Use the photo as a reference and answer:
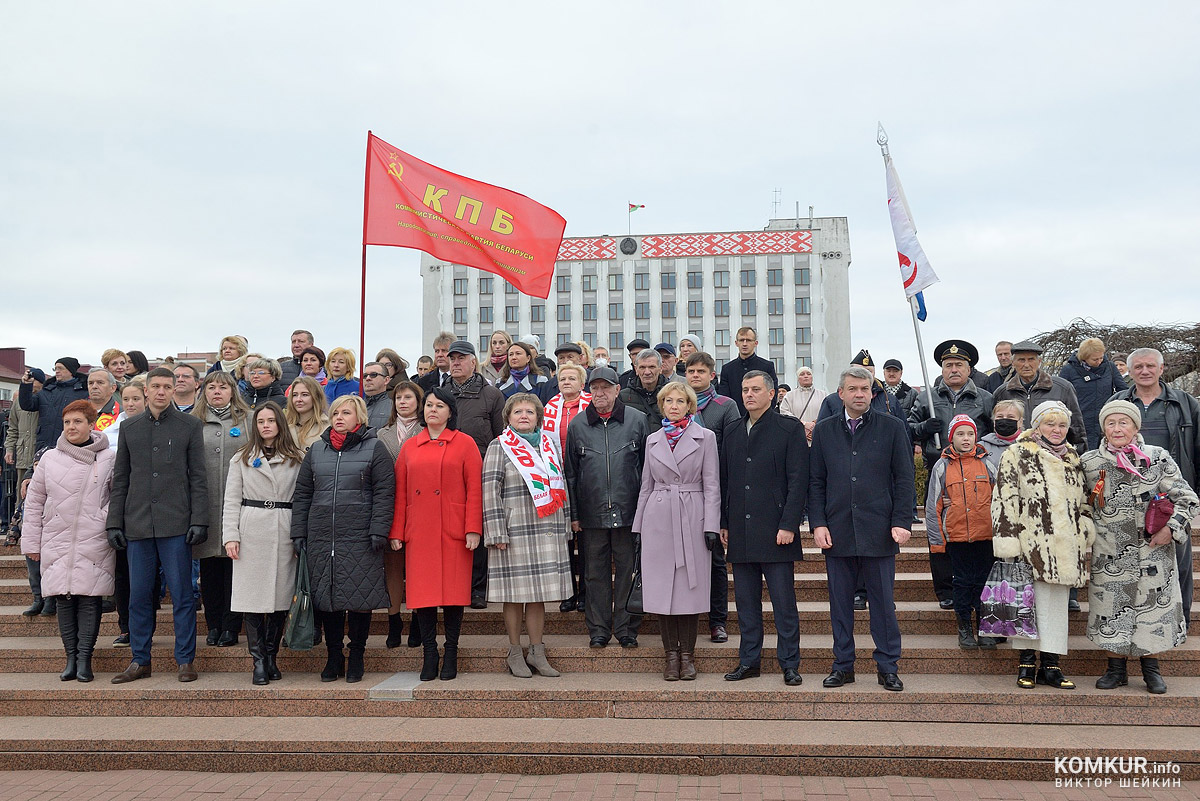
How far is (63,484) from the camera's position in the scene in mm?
6418

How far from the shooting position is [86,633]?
628 centimetres

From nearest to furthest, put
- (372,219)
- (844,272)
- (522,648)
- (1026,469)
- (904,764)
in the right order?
(904,764) → (1026,469) → (522,648) → (372,219) → (844,272)

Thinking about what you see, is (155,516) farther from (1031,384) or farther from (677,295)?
(677,295)

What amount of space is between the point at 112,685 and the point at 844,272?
291ft

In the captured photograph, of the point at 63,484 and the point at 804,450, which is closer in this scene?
the point at 804,450

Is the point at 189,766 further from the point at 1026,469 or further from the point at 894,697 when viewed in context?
the point at 1026,469

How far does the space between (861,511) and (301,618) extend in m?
3.77

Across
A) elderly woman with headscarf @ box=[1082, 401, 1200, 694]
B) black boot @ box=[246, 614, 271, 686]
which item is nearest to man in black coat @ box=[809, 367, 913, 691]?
elderly woman with headscarf @ box=[1082, 401, 1200, 694]

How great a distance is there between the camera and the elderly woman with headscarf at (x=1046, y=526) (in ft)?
18.3

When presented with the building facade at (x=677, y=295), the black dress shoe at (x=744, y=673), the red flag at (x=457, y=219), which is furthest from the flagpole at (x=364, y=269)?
the building facade at (x=677, y=295)

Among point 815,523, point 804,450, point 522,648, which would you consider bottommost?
point 522,648

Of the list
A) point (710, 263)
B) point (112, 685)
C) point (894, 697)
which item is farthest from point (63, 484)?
point (710, 263)

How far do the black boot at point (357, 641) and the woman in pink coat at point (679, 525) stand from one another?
191 cm

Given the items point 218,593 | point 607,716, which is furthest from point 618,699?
point 218,593
